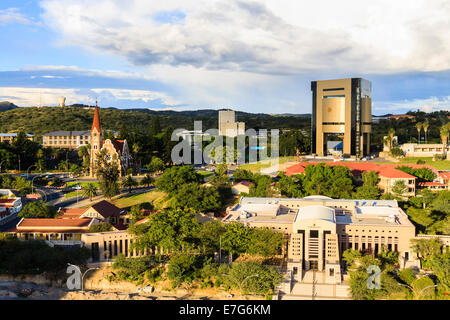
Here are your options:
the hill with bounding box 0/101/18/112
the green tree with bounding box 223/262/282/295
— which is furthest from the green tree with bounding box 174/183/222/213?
the hill with bounding box 0/101/18/112

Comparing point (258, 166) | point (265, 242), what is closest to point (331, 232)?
point (265, 242)

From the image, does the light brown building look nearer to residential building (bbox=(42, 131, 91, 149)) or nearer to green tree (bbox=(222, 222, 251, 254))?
green tree (bbox=(222, 222, 251, 254))

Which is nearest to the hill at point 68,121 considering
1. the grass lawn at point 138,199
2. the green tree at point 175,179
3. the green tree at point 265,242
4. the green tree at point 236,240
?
the grass lawn at point 138,199

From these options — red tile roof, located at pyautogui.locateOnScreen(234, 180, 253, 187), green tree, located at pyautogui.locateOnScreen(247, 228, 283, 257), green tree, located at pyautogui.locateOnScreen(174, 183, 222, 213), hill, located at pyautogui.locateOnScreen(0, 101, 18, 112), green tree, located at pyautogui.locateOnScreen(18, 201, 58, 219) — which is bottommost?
green tree, located at pyautogui.locateOnScreen(247, 228, 283, 257)

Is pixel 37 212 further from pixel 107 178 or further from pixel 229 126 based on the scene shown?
pixel 229 126

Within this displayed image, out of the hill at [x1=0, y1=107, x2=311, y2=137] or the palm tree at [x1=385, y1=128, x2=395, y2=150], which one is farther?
the hill at [x1=0, y1=107, x2=311, y2=137]

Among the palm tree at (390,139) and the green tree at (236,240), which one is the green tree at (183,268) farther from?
the palm tree at (390,139)
